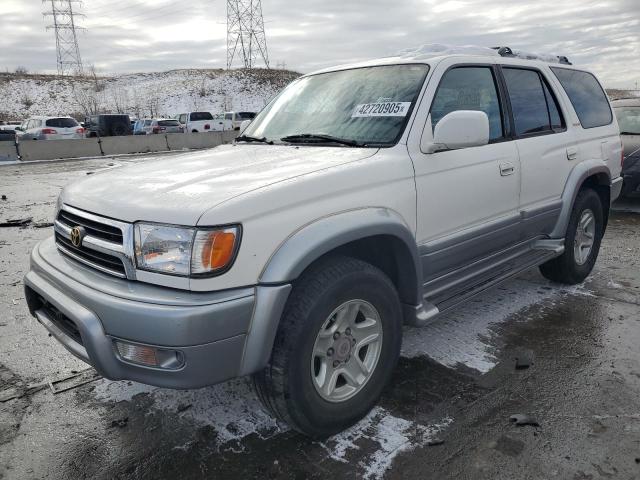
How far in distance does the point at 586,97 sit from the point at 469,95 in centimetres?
192

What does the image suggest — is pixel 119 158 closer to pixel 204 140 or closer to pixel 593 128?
pixel 204 140

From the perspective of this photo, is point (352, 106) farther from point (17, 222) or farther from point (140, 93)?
point (140, 93)

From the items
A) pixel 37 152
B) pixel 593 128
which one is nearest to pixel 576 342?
pixel 593 128

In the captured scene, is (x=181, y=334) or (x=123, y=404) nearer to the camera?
(x=181, y=334)

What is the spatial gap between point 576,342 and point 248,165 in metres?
2.62

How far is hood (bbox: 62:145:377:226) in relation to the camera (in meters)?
2.17

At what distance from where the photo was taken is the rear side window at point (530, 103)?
3.69 metres

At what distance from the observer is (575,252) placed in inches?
178

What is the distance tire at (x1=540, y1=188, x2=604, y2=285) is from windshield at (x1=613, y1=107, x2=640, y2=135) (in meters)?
4.32

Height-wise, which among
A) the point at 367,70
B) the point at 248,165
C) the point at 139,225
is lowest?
the point at 139,225

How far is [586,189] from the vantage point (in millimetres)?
4523

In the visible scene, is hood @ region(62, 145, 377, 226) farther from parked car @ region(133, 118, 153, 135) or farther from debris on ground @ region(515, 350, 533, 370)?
parked car @ region(133, 118, 153, 135)

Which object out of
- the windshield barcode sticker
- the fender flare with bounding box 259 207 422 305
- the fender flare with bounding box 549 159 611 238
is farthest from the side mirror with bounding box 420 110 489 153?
the fender flare with bounding box 549 159 611 238

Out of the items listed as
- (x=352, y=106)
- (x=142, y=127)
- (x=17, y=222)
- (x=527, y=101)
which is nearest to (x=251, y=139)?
(x=352, y=106)
